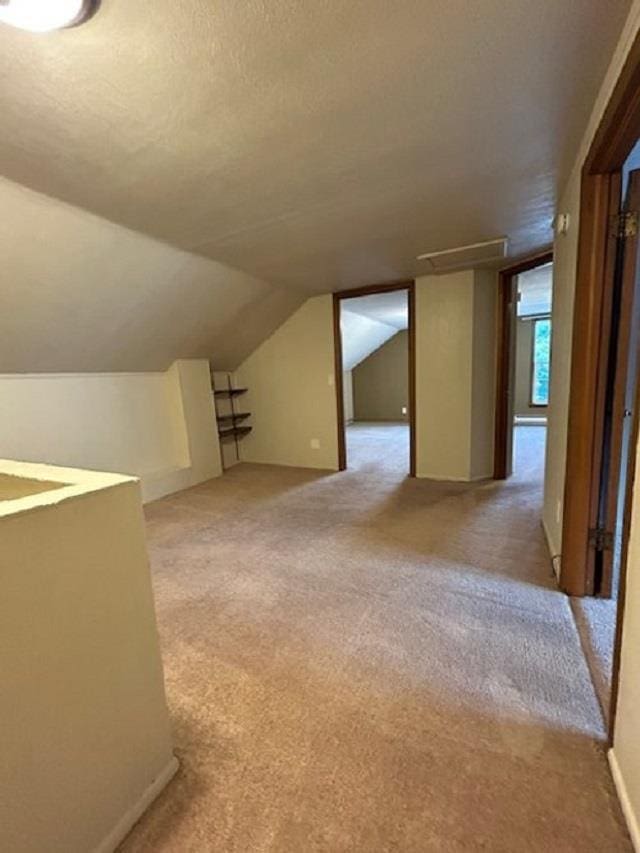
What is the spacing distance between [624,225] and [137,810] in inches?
100

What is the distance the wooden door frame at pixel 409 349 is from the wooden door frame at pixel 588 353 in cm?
216

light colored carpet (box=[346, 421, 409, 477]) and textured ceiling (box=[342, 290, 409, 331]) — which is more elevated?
textured ceiling (box=[342, 290, 409, 331])

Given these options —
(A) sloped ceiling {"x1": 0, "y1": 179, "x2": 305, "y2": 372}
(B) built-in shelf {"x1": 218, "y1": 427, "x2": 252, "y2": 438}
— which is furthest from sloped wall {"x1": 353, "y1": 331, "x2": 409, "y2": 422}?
(A) sloped ceiling {"x1": 0, "y1": 179, "x2": 305, "y2": 372}

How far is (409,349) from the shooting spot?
12.9 ft

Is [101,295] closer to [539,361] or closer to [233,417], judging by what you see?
[233,417]

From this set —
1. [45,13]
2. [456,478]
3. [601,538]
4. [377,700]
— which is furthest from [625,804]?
[456,478]

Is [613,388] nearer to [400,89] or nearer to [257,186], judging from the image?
[400,89]

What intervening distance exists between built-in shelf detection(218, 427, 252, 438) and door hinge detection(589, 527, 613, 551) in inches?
153

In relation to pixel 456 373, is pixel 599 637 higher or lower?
lower

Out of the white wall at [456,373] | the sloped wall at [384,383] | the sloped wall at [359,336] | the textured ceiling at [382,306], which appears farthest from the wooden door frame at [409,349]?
the sloped wall at [384,383]

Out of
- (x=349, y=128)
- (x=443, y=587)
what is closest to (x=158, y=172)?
(x=349, y=128)

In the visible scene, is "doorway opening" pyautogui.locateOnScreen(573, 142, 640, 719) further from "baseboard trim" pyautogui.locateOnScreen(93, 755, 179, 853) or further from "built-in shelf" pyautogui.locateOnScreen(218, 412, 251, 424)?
"built-in shelf" pyautogui.locateOnScreen(218, 412, 251, 424)

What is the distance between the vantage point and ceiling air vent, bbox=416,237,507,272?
2.81m

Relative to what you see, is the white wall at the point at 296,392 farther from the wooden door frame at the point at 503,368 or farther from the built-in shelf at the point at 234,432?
the wooden door frame at the point at 503,368
